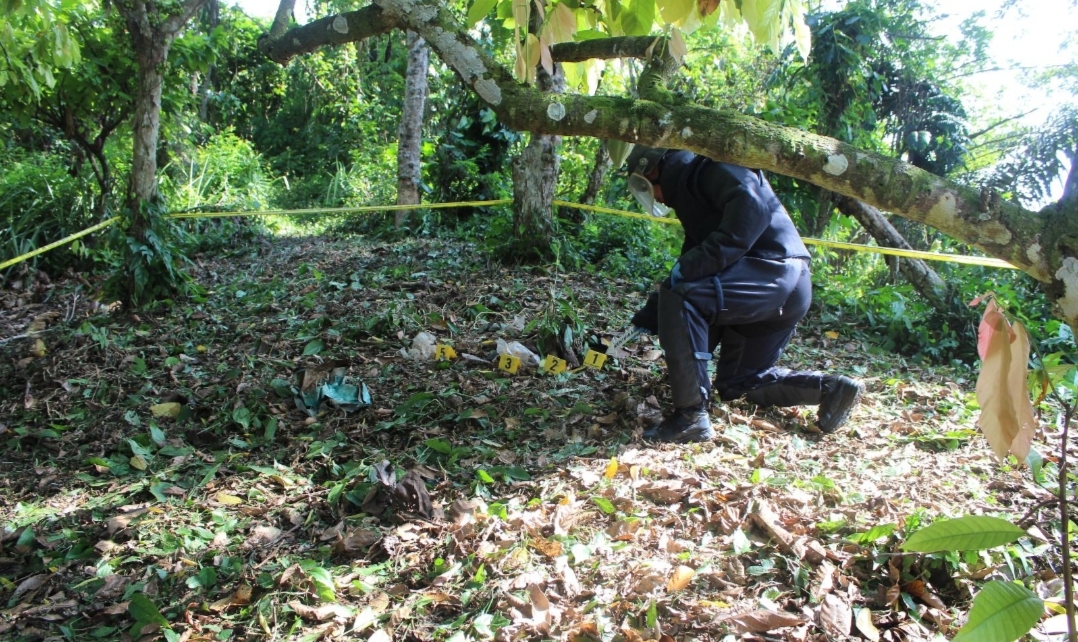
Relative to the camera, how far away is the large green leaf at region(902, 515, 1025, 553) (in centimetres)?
117

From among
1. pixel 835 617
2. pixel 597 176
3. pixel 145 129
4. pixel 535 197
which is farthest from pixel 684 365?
pixel 597 176

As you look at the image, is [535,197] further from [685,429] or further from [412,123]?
[685,429]

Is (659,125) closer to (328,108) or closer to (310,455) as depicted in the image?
(310,455)

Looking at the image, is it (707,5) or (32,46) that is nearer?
(707,5)

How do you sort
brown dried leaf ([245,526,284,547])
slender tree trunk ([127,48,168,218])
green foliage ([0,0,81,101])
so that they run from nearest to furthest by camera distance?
brown dried leaf ([245,526,284,547])
green foliage ([0,0,81,101])
slender tree trunk ([127,48,168,218])

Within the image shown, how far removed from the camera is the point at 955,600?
257 centimetres

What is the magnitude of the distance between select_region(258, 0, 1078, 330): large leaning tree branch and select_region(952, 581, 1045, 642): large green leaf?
614mm

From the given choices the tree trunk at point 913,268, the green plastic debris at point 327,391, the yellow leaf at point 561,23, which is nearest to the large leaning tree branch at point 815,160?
the yellow leaf at point 561,23

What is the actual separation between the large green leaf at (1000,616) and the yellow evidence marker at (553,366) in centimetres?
354

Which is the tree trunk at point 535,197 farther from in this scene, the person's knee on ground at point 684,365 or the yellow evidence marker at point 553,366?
the person's knee on ground at point 684,365

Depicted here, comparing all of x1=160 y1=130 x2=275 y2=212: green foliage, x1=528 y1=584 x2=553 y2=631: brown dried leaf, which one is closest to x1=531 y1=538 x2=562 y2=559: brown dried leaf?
x1=528 y1=584 x2=553 y2=631: brown dried leaf

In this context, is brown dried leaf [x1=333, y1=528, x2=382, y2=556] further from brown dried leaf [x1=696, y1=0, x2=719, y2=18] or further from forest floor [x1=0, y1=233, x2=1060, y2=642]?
brown dried leaf [x1=696, y1=0, x2=719, y2=18]

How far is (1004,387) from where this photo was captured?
1.18 meters

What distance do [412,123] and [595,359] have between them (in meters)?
5.09
